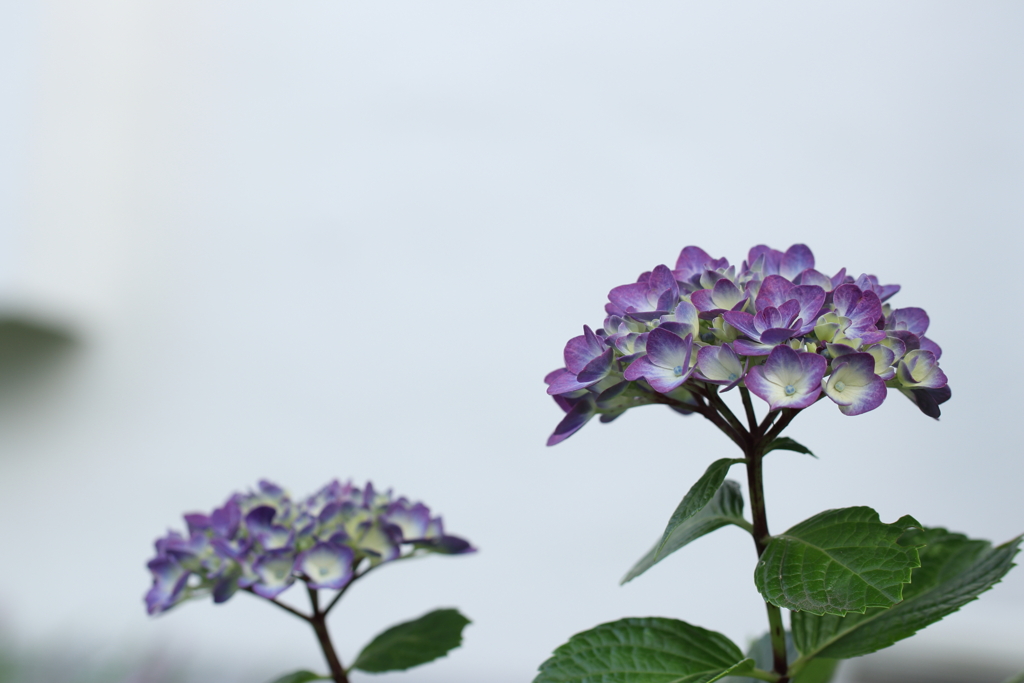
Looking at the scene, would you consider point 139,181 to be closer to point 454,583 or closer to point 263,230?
point 263,230

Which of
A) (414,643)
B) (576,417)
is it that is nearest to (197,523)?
(414,643)

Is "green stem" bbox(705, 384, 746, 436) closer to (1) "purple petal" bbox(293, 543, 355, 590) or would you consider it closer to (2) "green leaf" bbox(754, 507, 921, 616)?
(2) "green leaf" bbox(754, 507, 921, 616)

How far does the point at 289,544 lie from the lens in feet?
1.51

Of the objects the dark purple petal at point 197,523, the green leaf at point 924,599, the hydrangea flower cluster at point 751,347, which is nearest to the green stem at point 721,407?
the hydrangea flower cluster at point 751,347

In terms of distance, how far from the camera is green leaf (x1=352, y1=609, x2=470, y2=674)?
505mm

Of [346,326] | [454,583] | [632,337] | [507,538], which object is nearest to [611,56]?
[346,326]

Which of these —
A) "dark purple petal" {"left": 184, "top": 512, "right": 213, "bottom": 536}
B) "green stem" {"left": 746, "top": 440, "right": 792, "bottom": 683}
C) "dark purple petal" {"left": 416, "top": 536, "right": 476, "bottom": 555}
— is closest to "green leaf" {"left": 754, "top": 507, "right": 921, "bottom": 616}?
"green stem" {"left": 746, "top": 440, "right": 792, "bottom": 683}

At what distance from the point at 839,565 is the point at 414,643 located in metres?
0.29

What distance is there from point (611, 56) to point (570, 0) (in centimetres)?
19

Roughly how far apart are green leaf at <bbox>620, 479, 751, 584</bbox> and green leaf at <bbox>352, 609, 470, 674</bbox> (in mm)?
162

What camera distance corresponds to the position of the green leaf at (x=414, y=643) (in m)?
0.50

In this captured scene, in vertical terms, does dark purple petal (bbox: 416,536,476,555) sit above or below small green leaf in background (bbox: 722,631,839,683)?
above

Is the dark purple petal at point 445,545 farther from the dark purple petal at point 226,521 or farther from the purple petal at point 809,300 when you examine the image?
the purple petal at point 809,300

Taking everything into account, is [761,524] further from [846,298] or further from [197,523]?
[197,523]
